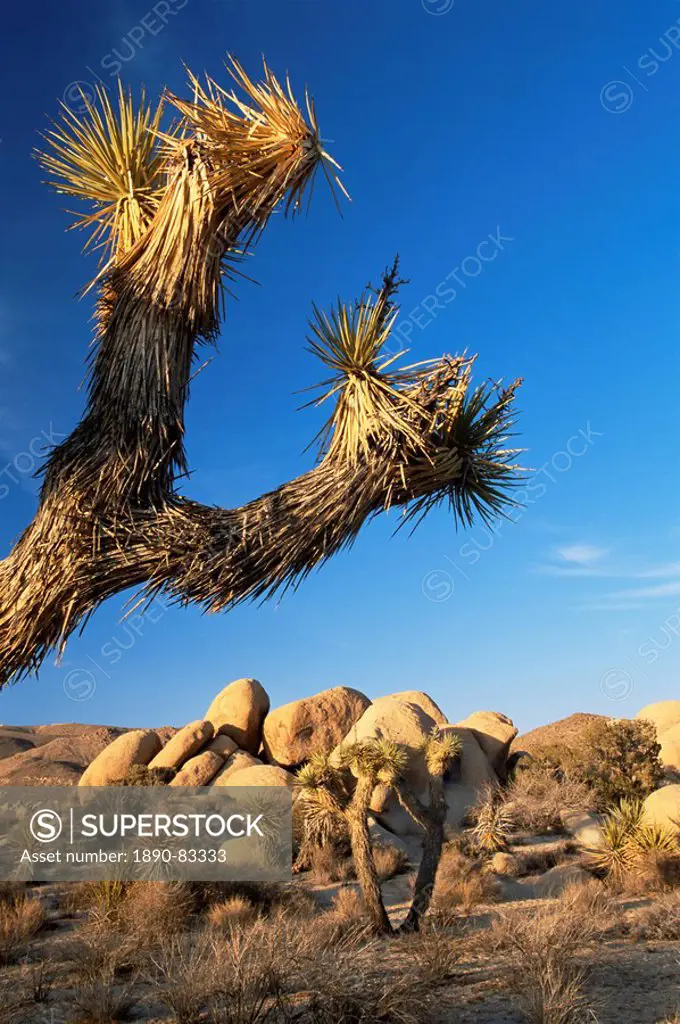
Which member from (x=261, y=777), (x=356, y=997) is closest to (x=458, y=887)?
(x=356, y=997)

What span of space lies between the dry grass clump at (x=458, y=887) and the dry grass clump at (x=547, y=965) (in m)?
1.46

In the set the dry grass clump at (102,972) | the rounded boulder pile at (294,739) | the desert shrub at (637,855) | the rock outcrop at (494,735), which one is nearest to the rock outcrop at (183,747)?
the rounded boulder pile at (294,739)

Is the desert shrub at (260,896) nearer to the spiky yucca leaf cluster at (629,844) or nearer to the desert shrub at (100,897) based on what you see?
the desert shrub at (100,897)

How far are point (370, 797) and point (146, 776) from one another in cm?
1235

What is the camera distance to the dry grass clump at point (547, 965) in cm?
594

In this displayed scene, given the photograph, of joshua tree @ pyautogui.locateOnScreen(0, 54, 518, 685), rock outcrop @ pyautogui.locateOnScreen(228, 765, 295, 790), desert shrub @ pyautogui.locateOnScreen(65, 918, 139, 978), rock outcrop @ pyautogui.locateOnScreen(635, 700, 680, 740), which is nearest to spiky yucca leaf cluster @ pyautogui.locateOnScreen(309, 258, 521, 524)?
joshua tree @ pyautogui.locateOnScreen(0, 54, 518, 685)

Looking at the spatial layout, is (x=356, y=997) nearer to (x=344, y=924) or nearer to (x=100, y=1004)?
(x=100, y=1004)

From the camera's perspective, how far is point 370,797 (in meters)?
9.34

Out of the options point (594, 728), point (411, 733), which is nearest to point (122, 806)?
point (411, 733)

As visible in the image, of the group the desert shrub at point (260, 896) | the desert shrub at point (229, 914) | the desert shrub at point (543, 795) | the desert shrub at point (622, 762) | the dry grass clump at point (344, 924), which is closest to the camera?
the dry grass clump at point (344, 924)

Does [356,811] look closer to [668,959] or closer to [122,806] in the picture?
[668,959]

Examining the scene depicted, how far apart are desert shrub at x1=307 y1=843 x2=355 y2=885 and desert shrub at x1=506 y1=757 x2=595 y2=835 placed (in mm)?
3725

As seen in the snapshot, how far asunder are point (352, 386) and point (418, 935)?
5.59 meters

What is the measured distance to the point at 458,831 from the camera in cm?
1702
